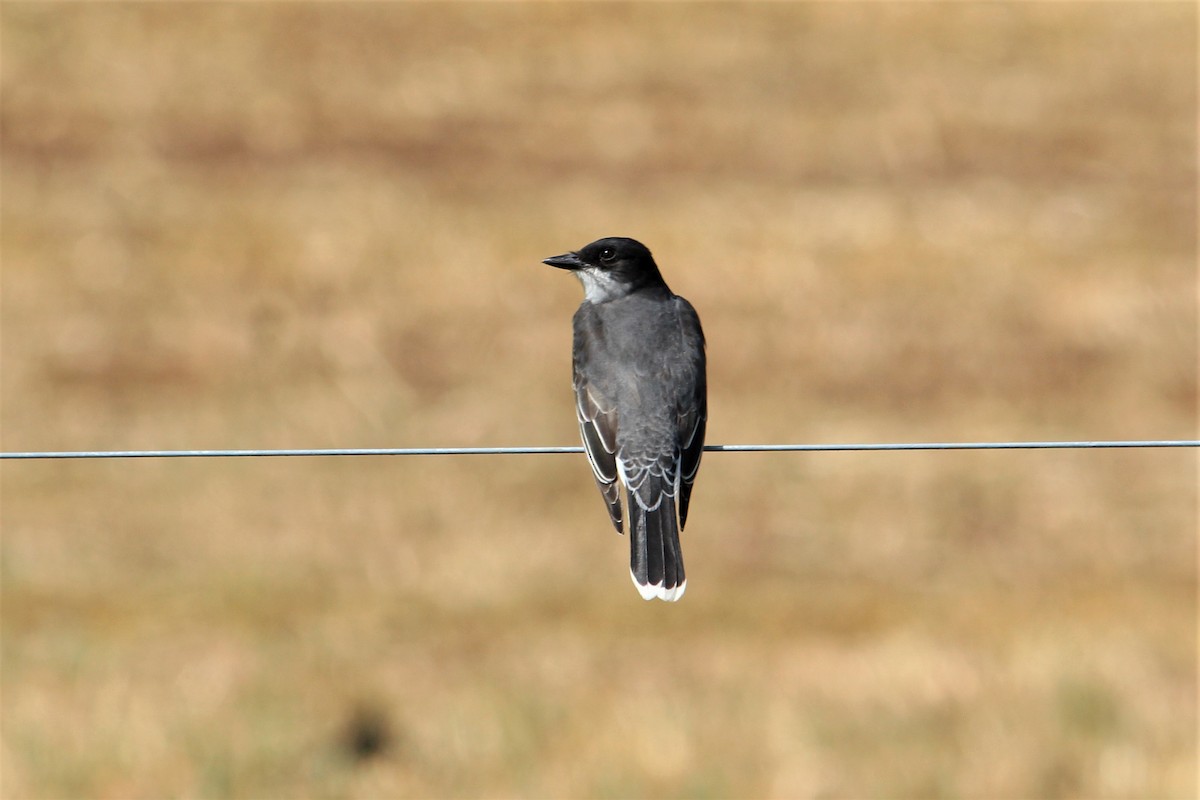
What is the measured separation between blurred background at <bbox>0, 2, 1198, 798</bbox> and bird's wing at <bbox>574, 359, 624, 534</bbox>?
6841 millimetres

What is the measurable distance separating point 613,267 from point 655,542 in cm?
181

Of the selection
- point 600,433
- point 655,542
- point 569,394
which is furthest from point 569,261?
point 569,394

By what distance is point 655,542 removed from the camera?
877 cm

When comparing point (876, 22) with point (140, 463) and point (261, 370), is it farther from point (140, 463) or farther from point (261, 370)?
point (140, 463)

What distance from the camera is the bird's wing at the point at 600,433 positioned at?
876 centimetres

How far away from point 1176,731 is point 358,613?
8536 millimetres

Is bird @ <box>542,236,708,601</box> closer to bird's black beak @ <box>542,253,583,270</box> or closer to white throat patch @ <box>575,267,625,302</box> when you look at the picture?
white throat patch @ <box>575,267,625,302</box>

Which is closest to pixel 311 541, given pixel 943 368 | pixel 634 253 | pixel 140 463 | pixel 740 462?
pixel 140 463

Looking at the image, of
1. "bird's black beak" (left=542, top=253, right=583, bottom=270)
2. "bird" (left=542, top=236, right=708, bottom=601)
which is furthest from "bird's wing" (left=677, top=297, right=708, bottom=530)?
"bird's black beak" (left=542, top=253, right=583, bottom=270)

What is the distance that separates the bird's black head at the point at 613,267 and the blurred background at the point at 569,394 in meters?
6.55

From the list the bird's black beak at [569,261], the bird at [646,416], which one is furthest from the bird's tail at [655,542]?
the bird's black beak at [569,261]

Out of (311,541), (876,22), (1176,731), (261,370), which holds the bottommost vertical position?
(1176,731)

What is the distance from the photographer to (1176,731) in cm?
1686

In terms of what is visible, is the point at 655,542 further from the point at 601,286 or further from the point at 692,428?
the point at 601,286
